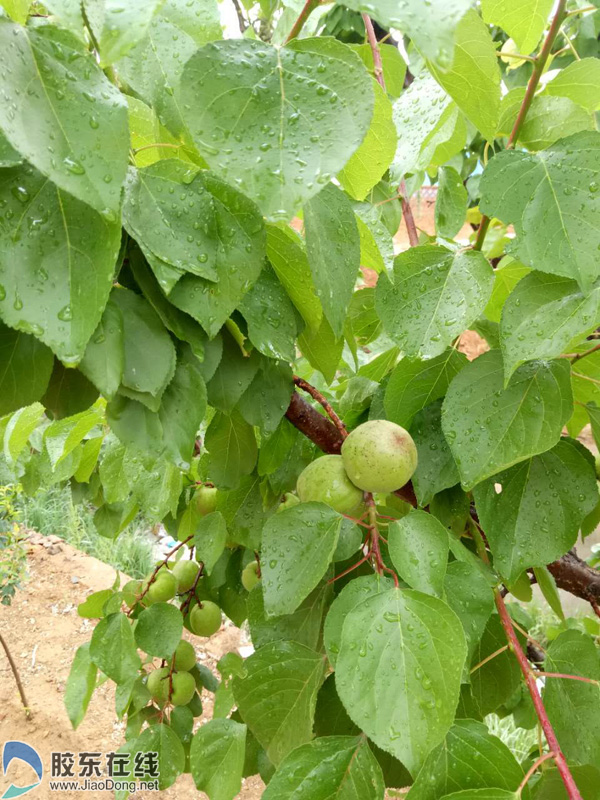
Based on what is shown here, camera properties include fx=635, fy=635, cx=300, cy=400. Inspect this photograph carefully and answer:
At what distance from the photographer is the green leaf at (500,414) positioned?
1.74 ft

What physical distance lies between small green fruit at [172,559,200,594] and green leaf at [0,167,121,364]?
827 mm

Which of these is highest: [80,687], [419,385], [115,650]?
[419,385]

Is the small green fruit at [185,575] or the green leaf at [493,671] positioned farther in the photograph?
the small green fruit at [185,575]

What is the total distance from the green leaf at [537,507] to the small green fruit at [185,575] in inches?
24.6

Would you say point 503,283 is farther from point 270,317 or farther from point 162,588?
point 162,588

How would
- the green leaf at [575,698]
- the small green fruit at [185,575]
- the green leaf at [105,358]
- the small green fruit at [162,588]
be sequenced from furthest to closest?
the small green fruit at [185,575], the small green fruit at [162,588], the green leaf at [575,698], the green leaf at [105,358]

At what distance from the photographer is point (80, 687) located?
34.8 inches

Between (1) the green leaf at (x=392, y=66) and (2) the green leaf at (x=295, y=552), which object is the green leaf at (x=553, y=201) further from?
(1) the green leaf at (x=392, y=66)

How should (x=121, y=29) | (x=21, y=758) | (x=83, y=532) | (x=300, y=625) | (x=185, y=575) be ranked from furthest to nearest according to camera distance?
(x=83, y=532)
(x=21, y=758)
(x=185, y=575)
(x=300, y=625)
(x=121, y=29)

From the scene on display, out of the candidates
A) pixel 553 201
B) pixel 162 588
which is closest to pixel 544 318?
pixel 553 201

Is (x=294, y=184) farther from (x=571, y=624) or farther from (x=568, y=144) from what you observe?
(x=571, y=624)

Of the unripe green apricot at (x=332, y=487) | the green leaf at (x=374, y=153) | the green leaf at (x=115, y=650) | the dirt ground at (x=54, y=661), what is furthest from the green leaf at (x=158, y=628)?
the dirt ground at (x=54, y=661)

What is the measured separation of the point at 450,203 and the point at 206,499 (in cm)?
58

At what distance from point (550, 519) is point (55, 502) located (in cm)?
408
